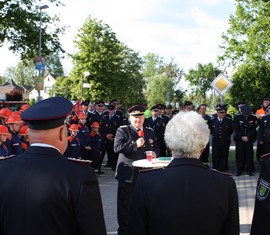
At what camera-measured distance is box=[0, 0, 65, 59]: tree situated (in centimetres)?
2209

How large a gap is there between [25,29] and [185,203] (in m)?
22.4

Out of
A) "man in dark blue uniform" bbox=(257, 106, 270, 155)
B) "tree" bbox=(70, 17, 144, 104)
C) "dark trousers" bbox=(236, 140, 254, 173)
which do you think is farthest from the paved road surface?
"tree" bbox=(70, 17, 144, 104)

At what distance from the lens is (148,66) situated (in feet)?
336

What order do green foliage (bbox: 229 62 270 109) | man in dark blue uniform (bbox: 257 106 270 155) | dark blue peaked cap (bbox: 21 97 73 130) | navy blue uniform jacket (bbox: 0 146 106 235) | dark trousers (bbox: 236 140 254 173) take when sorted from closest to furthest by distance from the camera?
navy blue uniform jacket (bbox: 0 146 106 235) → dark blue peaked cap (bbox: 21 97 73 130) → man in dark blue uniform (bbox: 257 106 270 155) → dark trousers (bbox: 236 140 254 173) → green foliage (bbox: 229 62 270 109)

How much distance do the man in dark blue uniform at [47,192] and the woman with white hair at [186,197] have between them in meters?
0.35

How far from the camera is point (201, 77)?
5572 cm

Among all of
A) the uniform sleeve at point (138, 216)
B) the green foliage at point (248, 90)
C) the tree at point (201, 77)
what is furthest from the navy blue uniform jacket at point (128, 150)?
the tree at point (201, 77)

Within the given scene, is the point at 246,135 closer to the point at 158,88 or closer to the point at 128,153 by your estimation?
the point at 128,153

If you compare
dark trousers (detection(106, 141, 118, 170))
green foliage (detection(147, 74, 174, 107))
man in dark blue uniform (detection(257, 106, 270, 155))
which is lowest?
dark trousers (detection(106, 141, 118, 170))

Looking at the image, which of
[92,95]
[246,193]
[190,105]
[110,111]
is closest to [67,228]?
[246,193]

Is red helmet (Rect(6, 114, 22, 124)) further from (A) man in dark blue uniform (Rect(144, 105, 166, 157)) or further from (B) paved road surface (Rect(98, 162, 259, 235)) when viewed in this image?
(A) man in dark blue uniform (Rect(144, 105, 166, 157))

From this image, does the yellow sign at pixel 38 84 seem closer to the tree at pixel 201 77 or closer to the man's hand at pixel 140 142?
the man's hand at pixel 140 142

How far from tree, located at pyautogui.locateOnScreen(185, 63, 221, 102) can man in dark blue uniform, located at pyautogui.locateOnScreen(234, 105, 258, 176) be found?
139ft

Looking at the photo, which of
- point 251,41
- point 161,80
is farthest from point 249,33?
point 161,80
